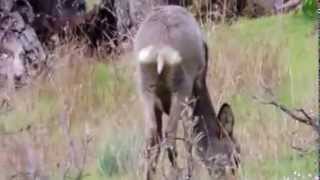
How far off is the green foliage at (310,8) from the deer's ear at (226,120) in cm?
181

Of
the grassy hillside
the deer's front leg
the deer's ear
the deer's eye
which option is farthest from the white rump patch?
the deer's eye

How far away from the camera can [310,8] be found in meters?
10.2

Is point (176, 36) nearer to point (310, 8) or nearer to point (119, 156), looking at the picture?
point (119, 156)

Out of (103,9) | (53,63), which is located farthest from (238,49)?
(103,9)

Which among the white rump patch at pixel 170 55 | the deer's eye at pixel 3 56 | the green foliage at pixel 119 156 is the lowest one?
the deer's eye at pixel 3 56

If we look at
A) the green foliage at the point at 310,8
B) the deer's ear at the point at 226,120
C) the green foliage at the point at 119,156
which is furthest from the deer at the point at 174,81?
the green foliage at the point at 310,8

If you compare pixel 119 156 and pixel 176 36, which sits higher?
pixel 176 36

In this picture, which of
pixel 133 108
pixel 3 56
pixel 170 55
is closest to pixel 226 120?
pixel 170 55

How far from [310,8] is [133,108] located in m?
2.14

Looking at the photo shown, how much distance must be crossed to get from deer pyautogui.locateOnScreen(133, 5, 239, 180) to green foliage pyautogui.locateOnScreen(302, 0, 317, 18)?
5.81 ft

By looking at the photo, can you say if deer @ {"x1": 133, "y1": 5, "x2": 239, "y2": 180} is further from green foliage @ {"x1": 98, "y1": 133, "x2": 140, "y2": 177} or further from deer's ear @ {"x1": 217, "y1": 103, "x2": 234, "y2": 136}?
green foliage @ {"x1": 98, "y1": 133, "x2": 140, "y2": 177}

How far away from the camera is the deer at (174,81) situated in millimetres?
7270

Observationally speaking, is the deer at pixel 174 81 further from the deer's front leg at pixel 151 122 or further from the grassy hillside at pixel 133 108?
the grassy hillside at pixel 133 108

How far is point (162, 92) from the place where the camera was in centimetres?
750
